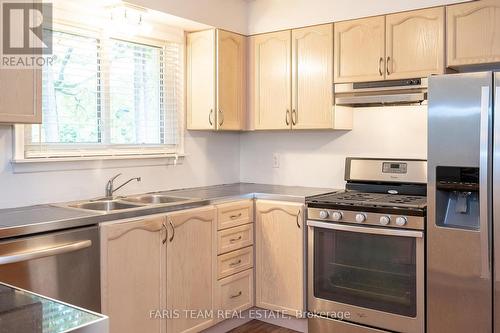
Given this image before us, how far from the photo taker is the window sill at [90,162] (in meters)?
2.71

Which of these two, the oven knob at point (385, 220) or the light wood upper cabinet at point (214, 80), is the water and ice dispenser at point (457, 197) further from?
the light wood upper cabinet at point (214, 80)

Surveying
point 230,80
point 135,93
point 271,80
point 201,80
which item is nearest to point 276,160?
point 271,80

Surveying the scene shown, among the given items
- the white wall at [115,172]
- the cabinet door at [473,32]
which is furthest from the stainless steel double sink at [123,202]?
the cabinet door at [473,32]

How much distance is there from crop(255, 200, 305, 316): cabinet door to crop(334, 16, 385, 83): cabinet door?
0.99m

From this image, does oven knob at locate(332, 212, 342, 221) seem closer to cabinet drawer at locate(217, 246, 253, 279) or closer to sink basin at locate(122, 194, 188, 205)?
cabinet drawer at locate(217, 246, 253, 279)

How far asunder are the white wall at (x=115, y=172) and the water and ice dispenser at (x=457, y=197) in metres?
1.91

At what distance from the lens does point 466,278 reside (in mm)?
2547

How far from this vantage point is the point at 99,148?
3.13 meters

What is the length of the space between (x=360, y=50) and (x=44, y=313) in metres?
2.75

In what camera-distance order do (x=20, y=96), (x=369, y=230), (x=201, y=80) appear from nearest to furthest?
(x=20, y=96) → (x=369, y=230) → (x=201, y=80)

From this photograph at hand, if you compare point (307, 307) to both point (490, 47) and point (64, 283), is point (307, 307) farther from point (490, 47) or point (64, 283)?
point (490, 47)

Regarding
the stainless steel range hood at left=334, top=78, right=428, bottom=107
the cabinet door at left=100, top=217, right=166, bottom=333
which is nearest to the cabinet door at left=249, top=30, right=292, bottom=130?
the stainless steel range hood at left=334, top=78, right=428, bottom=107

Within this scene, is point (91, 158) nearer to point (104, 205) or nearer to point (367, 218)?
point (104, 205)

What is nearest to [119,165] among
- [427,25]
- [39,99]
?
[39,99]
